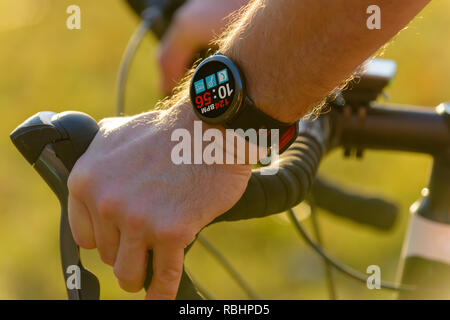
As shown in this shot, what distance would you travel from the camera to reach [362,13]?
3.09 ft

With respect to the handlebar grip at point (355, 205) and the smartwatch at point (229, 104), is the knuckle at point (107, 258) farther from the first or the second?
the handlebar grip at point (355, 205)

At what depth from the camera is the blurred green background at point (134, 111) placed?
3596 millimetres

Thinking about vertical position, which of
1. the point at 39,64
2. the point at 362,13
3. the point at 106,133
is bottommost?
the point at 39,64

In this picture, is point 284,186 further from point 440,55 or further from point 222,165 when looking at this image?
point 440,55

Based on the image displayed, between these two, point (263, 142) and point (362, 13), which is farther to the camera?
point (263, 142)

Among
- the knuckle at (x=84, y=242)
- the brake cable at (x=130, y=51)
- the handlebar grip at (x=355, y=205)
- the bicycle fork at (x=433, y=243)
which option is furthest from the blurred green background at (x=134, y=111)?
the knuckle at (x=84, y=242)

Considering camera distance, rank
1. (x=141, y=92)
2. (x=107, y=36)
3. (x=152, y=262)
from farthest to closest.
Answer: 1. (x=107, y=36)
2. (x=141, y=92)
3. (x=152, y=262)

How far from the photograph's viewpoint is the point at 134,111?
17.4ft

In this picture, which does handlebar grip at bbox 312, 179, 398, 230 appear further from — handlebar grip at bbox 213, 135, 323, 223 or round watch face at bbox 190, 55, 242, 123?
round watch face at bbox 190, 55, 242, 123

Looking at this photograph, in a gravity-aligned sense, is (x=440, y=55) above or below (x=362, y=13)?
below

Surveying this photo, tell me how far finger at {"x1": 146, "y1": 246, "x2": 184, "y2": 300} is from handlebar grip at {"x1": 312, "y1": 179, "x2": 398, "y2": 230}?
840 mm
